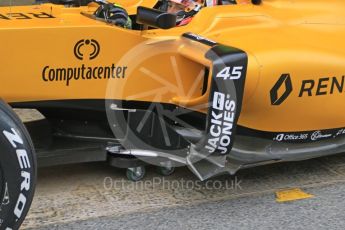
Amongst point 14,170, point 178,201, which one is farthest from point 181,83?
point 14,170

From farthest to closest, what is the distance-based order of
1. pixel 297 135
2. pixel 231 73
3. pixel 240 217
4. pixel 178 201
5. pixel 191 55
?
pixel 297 135
pixel 178 201
pixel 240 217
pixel 191 55
pixel 231 73

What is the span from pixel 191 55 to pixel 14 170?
120 cm

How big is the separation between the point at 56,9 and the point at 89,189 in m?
1.13

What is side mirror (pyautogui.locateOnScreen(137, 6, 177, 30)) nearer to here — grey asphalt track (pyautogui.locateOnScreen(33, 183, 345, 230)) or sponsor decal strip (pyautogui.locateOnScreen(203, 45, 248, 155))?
sponsor decal strip (pyautogui.locateOnScreen(203, 45, 248, 155))

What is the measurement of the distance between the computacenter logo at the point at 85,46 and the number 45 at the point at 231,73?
0.68 m

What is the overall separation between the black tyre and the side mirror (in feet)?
3.12

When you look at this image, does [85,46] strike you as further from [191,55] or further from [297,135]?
[297,135]

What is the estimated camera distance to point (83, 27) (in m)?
3.17

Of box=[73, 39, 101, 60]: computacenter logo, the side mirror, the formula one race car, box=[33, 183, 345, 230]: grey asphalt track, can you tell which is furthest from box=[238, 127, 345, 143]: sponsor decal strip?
box=[73, 39, 101, 60]: computacenter logo

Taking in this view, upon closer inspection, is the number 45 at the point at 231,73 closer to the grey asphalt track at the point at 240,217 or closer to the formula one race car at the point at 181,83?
the formula one race car at the point at 181,83

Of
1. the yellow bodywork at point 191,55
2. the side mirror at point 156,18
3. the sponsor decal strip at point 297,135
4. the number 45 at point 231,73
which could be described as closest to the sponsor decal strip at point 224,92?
the number 45 at point 231,73

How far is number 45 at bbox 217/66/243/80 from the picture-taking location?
3.14m

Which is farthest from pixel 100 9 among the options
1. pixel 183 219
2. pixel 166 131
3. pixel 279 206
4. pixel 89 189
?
pixel 279 206

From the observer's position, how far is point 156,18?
3.20m
